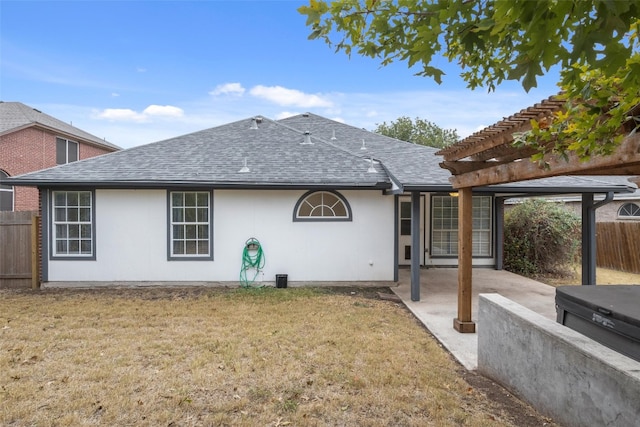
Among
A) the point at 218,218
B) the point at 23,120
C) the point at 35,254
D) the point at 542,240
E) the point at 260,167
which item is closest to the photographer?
the point at 35,254

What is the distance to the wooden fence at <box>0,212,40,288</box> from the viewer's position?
8.55 metres

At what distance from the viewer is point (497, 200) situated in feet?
36.8

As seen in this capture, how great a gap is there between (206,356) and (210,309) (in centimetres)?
231

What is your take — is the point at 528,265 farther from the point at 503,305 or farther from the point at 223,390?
the point at 223,390

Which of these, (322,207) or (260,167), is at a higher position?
(260,167)

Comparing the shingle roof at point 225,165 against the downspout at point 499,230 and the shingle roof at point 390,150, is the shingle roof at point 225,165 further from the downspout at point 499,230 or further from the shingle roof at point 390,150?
the downspout at point 499,230

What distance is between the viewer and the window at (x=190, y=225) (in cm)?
866

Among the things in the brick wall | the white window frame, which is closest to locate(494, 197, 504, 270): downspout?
the white window frame

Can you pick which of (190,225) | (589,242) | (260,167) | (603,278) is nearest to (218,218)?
(190,225)

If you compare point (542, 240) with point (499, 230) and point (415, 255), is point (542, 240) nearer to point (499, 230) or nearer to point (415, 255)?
point (499, 230)

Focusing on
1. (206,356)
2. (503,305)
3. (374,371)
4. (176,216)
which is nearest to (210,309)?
(206,356)

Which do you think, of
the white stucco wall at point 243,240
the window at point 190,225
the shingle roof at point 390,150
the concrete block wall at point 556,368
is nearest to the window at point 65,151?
the shingle roof at point 390,150

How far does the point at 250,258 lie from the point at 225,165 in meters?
2.47

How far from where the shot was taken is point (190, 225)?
28.6 feet
